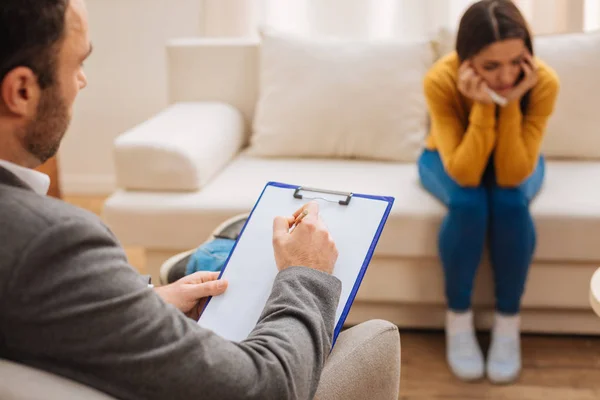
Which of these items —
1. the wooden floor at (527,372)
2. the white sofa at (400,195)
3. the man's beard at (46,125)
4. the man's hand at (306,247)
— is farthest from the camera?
the white sofa at (400,195)

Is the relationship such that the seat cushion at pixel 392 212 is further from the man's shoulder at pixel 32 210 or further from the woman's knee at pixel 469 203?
the man's shoulder at pixel 32 210

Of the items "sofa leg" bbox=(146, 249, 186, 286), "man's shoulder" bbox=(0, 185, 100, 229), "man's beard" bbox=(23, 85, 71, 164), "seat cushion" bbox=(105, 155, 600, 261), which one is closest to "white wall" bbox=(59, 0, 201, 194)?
"seat cushion" bbox=(105, 155, 600, 261)

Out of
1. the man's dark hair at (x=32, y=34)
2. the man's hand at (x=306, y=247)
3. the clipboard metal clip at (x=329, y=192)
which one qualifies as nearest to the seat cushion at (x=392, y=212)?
the clipboard metal clip at (x=329, y=192)

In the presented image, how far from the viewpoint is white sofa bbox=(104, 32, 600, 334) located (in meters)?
2.03

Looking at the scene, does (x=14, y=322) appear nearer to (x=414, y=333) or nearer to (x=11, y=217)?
(x=11, y=217)

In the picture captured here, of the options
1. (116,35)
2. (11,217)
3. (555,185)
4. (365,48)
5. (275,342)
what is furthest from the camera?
(116,35)

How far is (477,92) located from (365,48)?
2.08 ft

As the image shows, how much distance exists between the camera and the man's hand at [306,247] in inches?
38.4

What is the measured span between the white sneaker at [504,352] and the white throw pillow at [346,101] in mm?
678

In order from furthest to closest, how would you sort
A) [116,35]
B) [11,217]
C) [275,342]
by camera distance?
[116,35]
[275,342]
[11,217]

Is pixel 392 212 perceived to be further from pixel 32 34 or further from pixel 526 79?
pixel 32 34

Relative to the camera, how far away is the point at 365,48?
8.25 feet

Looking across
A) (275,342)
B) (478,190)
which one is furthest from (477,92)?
(275,342)

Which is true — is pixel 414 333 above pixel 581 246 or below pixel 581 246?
below
